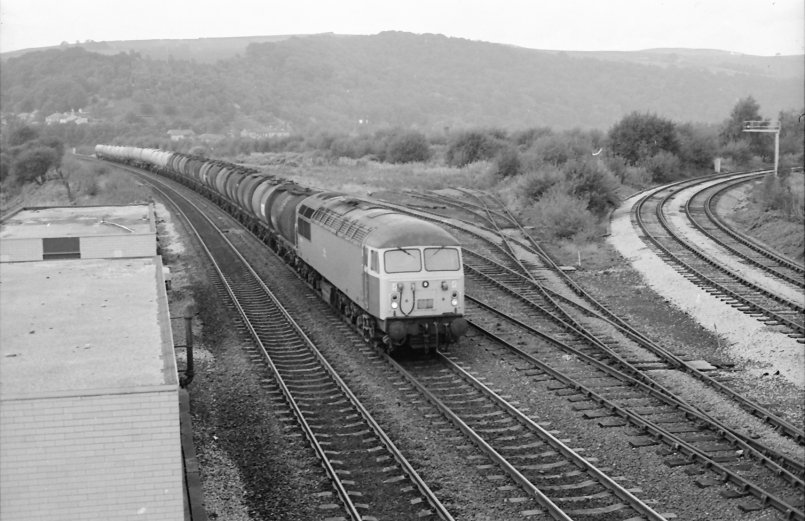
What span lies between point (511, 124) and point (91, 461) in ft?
645

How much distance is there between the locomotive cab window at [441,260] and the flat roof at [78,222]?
776cm

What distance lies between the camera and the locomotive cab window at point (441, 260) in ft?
52.6

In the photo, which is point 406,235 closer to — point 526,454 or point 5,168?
point 526,454

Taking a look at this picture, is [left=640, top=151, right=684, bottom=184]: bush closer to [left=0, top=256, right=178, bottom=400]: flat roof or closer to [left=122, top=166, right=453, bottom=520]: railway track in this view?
[left=122, top=166, right=453, bottom=520]: railway track

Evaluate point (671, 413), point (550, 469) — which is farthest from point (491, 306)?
point (550, 469)

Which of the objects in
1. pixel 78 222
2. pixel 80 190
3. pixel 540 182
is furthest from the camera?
pixel 80 190

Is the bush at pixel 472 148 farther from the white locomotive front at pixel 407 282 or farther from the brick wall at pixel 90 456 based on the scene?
the brick wall at pixel 90 456

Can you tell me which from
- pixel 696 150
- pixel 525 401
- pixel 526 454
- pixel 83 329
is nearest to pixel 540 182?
pixel 525 401

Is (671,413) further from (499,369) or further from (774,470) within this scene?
(499,369)

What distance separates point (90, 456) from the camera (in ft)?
25.5

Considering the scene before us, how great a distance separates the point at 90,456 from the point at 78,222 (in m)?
16.1

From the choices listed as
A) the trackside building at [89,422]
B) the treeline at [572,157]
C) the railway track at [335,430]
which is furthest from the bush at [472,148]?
the trackside building at [89,422]

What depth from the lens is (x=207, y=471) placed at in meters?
11.1

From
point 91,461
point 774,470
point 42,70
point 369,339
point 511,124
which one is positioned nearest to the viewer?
point 91,461
